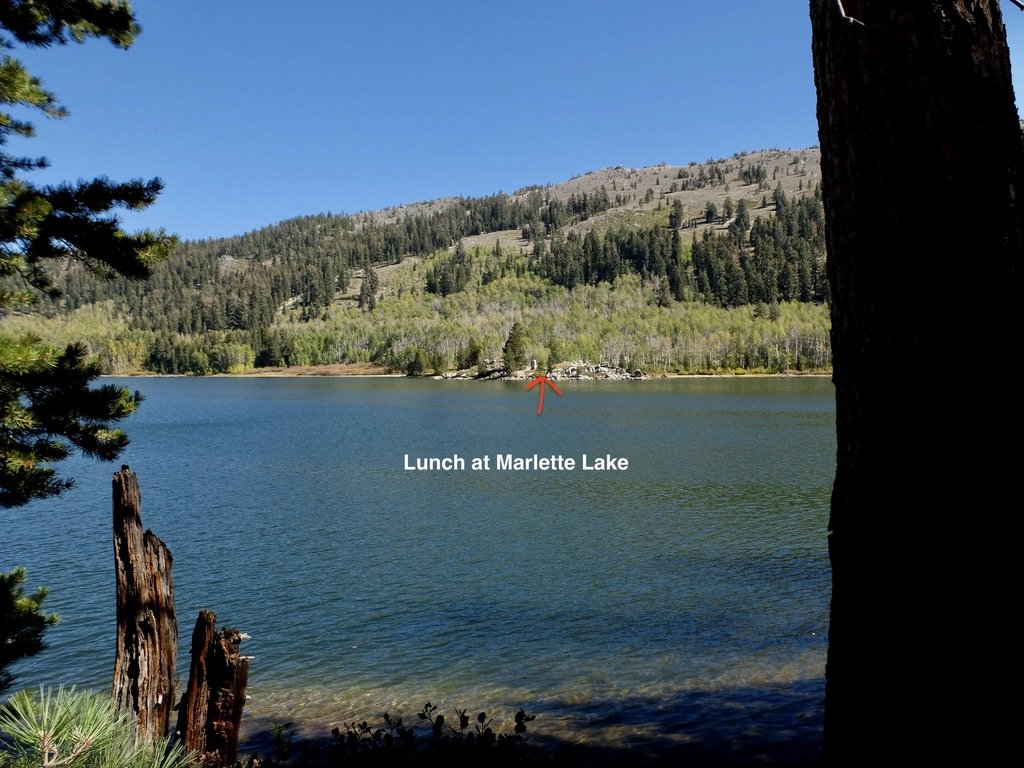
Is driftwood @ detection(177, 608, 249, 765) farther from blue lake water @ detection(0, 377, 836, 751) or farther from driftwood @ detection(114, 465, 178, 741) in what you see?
blue lake water @ detection(0, 377, 836, 751)

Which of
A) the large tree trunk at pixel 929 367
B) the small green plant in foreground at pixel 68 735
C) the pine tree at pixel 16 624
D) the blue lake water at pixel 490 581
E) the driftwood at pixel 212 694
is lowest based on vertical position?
the blue lake water at pixel 490 581

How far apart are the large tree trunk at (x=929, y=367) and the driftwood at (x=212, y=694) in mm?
4282

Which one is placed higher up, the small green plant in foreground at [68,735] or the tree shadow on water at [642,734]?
the small green plant in foreground at [68,735]

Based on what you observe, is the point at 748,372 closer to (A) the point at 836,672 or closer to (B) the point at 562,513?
(B) the point at 562,513

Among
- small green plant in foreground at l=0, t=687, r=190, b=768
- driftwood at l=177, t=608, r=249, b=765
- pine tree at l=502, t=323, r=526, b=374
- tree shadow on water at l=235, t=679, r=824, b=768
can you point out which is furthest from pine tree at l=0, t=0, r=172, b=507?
pine tree at l=502, t=323, r=526, b=374

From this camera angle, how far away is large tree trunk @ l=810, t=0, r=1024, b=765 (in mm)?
2793

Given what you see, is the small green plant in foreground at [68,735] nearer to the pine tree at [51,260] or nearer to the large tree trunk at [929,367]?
the pine tree at [51,260]

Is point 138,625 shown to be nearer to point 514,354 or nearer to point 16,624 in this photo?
point 16,624

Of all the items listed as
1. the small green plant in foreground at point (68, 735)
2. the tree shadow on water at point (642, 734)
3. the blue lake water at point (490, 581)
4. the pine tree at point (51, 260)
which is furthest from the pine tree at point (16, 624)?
the blue lake water at point (490, 581)

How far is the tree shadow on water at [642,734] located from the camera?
6727mm

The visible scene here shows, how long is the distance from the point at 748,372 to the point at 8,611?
12978cm

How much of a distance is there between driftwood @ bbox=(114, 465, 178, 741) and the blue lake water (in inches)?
162

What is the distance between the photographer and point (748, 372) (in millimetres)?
127312

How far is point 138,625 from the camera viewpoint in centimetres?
529
